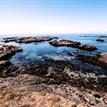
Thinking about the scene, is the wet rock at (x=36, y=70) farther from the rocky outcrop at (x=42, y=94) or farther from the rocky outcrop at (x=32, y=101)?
the rocky outcrop at (x=32, y=101)

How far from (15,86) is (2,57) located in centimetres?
2067

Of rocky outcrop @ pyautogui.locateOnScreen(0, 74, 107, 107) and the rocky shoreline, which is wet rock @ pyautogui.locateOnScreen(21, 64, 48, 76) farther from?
rocky outcrop @ pyautogui.locateOnScreen(0, 74, 107, 107)

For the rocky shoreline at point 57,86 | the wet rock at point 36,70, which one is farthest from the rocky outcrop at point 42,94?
the wet rock at point 36,70

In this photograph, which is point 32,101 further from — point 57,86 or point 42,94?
point 57,86

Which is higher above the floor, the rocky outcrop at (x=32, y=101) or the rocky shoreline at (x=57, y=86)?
the rocky outcrop at (x=32, y=101)

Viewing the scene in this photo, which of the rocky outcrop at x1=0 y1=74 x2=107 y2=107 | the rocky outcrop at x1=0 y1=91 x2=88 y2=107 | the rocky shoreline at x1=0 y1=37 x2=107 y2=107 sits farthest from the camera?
the rocky shoreline at x1=0 y1=37 x2=107 y2=107

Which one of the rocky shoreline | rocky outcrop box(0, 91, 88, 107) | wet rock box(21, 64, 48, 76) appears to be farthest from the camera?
wet rock box(21, 64, 48, 76)

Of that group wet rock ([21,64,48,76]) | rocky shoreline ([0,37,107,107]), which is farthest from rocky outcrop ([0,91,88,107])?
wet rock ([21,64,48,76])

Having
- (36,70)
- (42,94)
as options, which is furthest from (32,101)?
(36,70)

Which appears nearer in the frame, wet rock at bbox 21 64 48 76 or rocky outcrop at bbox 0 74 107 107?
rocky outcrop at bbox 0 74 107 107

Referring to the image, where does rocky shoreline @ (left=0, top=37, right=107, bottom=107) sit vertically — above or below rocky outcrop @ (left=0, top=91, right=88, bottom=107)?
below

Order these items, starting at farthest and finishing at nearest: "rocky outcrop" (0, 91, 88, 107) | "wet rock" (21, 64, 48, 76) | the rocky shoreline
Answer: "wet rock" (21, 64, 48, 76)
the rocky shoreline
"rocky outcrop" (0, 91, 88, 107)

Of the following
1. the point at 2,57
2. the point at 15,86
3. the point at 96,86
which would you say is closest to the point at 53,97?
the point at 15,86

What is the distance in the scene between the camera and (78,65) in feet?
110
